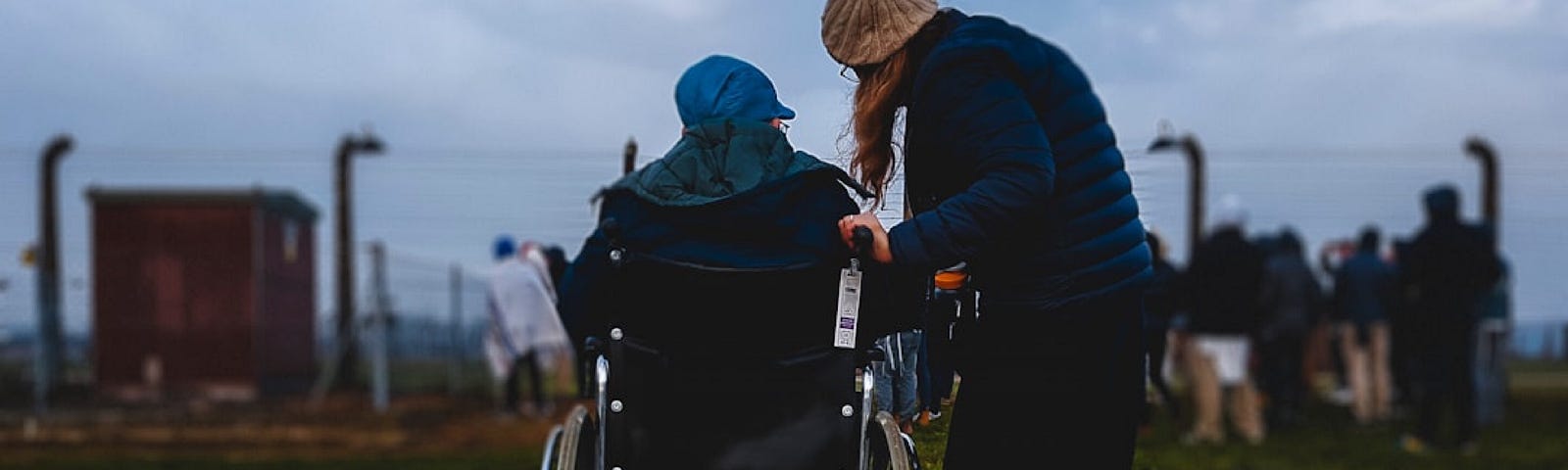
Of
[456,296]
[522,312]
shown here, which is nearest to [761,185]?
[522,312]

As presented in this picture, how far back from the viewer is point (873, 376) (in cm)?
340

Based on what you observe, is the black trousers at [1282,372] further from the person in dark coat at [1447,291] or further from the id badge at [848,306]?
the id badge at [848,306]

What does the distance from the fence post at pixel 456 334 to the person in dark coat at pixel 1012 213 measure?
14641 mm

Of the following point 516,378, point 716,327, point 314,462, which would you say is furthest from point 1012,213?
point 516,378

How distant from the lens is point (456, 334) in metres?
17.3

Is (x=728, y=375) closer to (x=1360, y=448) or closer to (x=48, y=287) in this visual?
(x=1360, y=448)

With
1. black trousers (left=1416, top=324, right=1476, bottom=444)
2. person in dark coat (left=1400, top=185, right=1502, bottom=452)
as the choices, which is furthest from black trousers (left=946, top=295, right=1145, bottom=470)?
black trousers (left=1416, top=324, right=1476, bottom=444)

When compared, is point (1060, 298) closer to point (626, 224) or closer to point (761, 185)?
point (761, 185)

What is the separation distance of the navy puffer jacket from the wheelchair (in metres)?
0.56

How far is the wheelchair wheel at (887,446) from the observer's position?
3.11 metres

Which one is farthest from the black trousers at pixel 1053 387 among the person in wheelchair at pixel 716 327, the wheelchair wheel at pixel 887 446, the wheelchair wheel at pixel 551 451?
the wheelchair wheel at pixel 551 451

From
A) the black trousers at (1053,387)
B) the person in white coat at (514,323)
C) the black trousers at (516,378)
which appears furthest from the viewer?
the black trousers at (516,378)

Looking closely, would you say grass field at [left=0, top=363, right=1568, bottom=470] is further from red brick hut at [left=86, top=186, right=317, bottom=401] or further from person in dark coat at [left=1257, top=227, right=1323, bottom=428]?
red brick hut at [left=86, top=186, right=317, bottom=401]

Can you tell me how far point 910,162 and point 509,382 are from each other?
11.6 m
